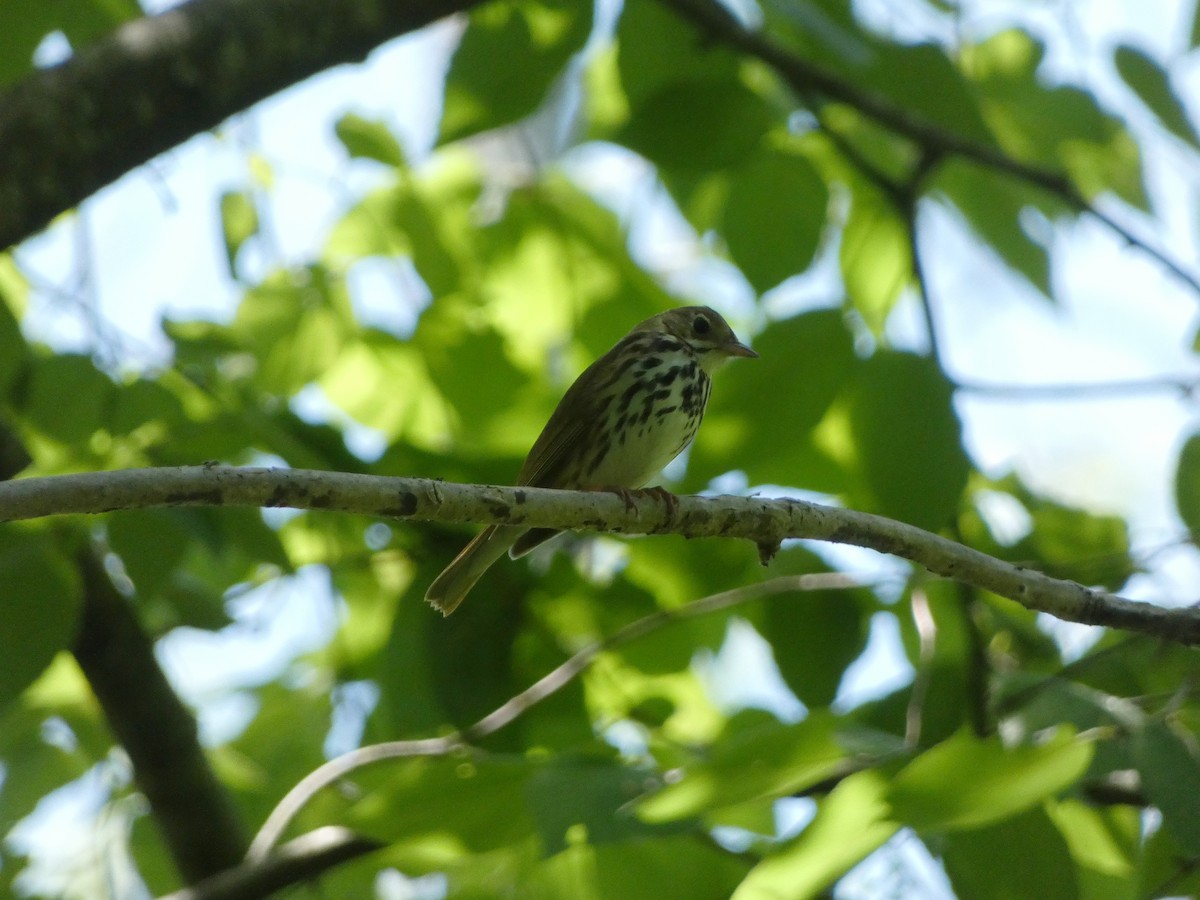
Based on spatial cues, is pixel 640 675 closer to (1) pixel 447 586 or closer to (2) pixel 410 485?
(1) pixel 447 586

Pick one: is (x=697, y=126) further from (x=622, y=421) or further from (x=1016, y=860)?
(x=1016, y=860)

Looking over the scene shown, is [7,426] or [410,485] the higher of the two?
[7,426]

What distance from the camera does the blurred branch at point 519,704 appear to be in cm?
317

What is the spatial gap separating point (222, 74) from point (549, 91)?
32.6 inches

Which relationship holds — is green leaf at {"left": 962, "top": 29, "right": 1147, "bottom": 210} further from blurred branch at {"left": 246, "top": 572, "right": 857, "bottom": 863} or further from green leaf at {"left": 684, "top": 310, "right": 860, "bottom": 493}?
blurred branch at {"left": 246, "top": 572, "right": 857, "bottom": 863}

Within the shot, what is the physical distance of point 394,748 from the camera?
10.5 feet

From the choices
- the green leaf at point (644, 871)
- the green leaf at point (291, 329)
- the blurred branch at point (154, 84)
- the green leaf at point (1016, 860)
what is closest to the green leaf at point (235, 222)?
the green leaf at point (291, 329)

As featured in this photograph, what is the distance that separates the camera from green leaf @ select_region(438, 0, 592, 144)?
3.28m

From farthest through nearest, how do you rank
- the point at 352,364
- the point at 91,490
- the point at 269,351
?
the point at 352,364 → the point at 269,351 → the point at 91,490

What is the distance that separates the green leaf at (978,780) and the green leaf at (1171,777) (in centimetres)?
33

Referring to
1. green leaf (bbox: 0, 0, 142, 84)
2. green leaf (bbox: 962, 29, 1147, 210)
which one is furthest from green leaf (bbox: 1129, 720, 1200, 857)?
green leaf (bbox: 0, 0, 142, 84)

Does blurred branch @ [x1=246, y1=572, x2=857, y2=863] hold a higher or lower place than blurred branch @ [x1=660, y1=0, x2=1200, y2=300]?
lower

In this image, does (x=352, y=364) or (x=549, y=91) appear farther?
(x=352, y=364)

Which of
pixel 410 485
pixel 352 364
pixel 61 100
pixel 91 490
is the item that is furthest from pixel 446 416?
pixel 91 490
